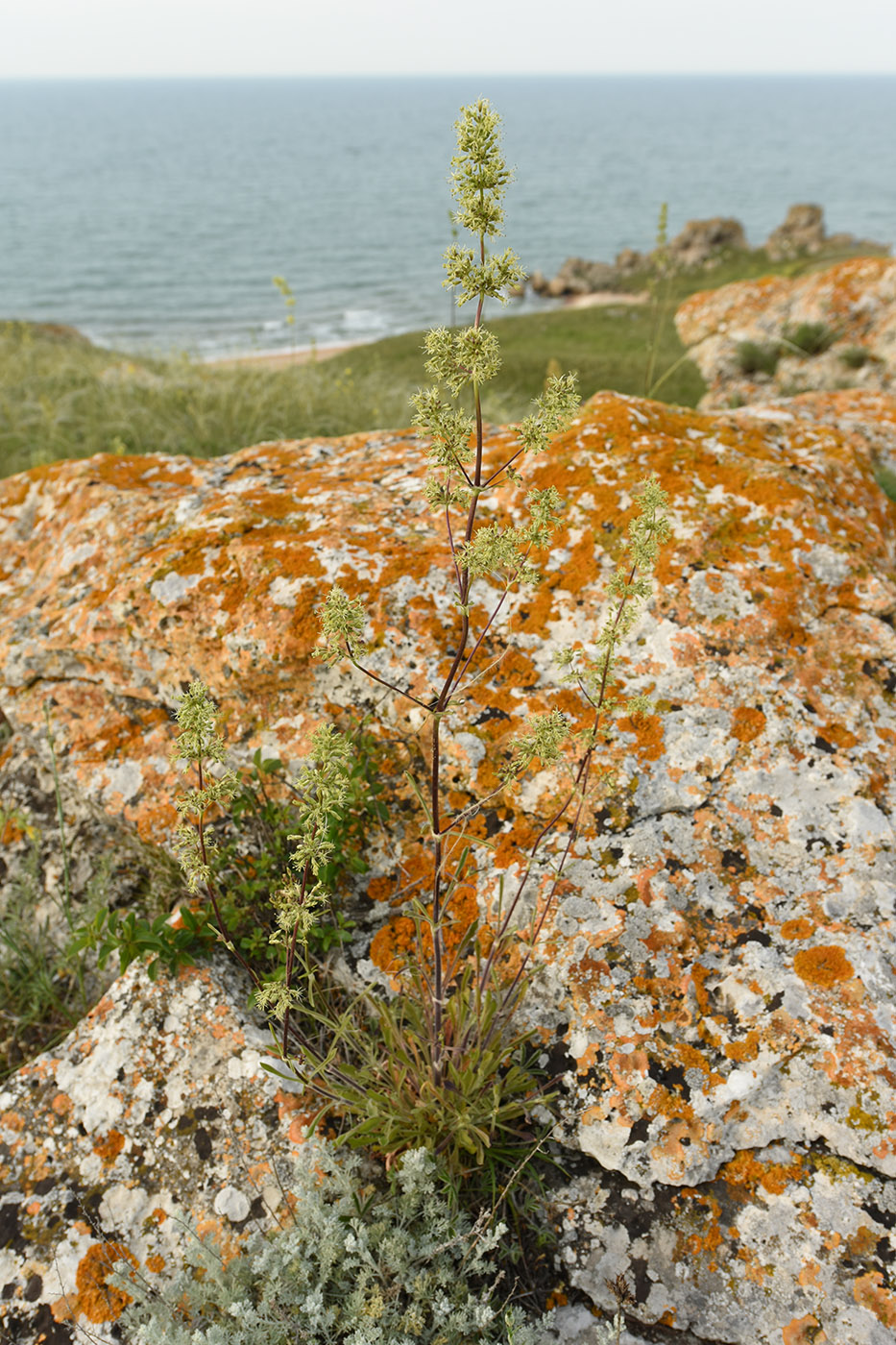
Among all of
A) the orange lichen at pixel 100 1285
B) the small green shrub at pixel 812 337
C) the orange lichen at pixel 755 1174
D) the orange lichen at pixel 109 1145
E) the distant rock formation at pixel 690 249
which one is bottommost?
the orange lichen at pixel 100 1285

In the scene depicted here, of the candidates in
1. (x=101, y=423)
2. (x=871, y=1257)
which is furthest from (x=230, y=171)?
(x=871, y=1257)

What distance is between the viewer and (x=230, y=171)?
133 m

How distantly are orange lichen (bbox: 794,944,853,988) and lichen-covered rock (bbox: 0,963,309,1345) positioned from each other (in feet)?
5.59

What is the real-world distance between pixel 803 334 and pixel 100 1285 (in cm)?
1351

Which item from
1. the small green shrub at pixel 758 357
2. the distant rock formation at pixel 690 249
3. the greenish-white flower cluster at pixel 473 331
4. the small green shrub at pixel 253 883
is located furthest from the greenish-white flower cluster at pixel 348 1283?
the distant rock formation at pixel 690 249

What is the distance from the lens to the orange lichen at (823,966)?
7.84 feet

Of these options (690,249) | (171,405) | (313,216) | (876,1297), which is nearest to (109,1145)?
(876,1297)

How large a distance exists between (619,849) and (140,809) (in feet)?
6.79

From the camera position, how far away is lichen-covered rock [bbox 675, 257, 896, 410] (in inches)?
413

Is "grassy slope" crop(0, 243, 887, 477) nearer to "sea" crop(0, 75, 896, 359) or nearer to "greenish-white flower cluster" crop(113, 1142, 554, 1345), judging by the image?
"sea" crop(0, 75, 896, 359)

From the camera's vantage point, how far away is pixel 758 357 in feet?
40.4

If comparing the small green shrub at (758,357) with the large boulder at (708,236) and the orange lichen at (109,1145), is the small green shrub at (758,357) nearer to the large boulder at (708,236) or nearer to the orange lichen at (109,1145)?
the orange lichen at (109,1145)

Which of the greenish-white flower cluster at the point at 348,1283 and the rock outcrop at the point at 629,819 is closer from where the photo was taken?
the greenish-white flower cluster at the point at 348,1283

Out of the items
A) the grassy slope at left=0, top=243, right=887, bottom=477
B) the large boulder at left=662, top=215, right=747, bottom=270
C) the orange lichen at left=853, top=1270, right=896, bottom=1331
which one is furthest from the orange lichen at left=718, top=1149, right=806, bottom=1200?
the large boulder at left=662, top=215, right=747, bottom=270
